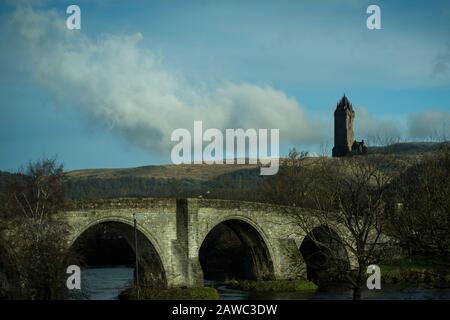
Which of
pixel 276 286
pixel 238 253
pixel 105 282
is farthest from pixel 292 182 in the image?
pixel 105 282

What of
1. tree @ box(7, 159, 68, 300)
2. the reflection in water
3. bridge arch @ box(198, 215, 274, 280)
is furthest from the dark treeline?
the reflection in water

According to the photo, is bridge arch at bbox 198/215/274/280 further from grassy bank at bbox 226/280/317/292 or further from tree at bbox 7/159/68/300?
tree at bbox 7/159/68/300

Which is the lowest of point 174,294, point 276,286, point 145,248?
point 276,286

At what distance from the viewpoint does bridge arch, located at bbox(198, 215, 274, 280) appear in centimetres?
4544

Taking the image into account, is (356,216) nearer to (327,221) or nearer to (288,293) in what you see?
(327,221)

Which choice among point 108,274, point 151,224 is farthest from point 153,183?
point 151,224

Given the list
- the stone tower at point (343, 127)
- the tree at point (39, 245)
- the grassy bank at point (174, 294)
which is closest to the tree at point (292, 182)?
the grassy bank at point (174, 294)

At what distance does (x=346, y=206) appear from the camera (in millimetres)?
28766

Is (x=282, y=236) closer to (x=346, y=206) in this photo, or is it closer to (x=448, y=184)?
(x=346, y=206)

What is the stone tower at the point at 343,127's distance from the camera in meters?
147

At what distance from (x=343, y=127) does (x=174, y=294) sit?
11708 cm

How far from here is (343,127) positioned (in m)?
147

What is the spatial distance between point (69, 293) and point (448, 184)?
1583 cm
